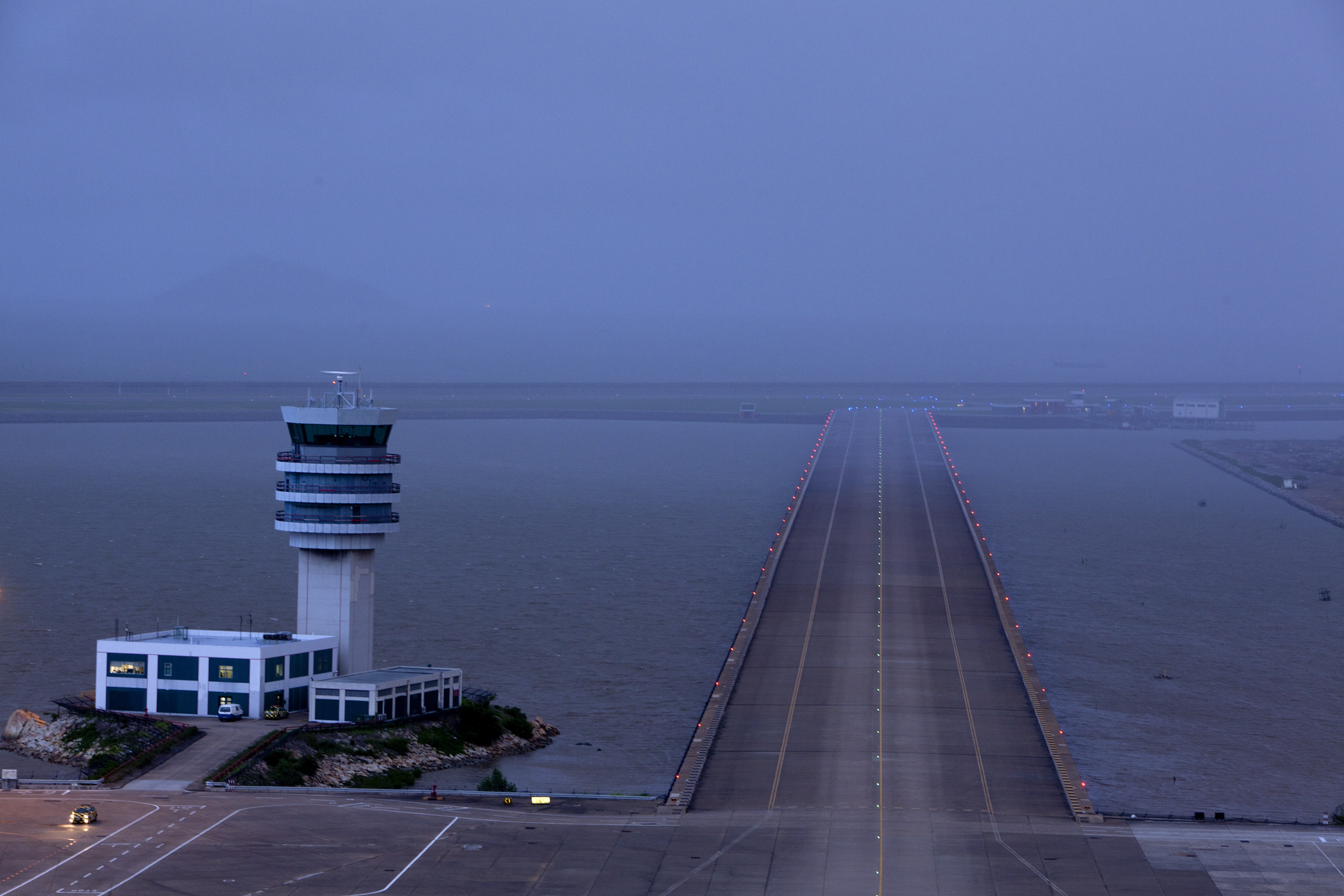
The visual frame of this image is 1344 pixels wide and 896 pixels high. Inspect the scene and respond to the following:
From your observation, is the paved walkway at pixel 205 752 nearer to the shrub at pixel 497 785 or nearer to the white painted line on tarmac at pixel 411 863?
the shrub at pixel 497 785

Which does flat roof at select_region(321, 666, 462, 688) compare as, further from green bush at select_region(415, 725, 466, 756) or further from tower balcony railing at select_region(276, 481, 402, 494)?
tower balcony railing at select_region(276, 481, 402, 494)

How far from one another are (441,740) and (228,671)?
378 inches

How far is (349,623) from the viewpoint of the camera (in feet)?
234

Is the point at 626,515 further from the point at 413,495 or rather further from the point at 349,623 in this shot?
the point at 349,623

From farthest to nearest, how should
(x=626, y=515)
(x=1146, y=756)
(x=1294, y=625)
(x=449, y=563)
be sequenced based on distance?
(x=626, y=515) < (x=449, y=563) < (x=1294, y=625) < (x=1146, y=756)

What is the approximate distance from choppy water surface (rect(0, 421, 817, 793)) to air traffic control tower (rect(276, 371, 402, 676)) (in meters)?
9.43

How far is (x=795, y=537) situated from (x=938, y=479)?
166 ft

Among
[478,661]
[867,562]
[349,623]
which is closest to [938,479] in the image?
[867,562]

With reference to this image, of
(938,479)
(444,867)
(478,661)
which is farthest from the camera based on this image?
(938,479)

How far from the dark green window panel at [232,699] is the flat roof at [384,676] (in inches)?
131

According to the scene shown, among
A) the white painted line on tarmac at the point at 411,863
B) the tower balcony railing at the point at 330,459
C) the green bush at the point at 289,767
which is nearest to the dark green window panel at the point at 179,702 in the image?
the green bush at the point at 289,767

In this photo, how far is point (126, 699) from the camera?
6688 cm

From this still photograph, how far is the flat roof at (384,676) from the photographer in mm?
67062

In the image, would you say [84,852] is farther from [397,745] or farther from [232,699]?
[232,699]
